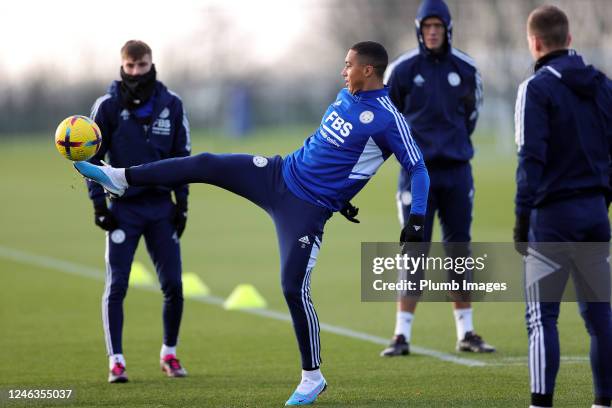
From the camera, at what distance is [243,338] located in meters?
10.9

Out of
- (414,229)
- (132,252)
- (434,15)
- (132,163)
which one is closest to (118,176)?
(132,163)

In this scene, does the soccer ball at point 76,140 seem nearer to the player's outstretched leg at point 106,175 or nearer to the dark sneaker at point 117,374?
the player's outstretched leg at point 106,175

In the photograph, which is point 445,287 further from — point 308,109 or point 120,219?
point 308,109

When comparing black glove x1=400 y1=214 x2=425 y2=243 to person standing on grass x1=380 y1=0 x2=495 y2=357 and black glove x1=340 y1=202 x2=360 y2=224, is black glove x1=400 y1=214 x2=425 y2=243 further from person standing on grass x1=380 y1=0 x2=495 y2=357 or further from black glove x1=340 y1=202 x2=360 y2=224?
person standing on grass x1=380 y1=0 x2=495 y2=357

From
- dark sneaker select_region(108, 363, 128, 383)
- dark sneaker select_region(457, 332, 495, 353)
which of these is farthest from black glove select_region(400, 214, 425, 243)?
dark sneaker select_region(457, 332, 495, 353)

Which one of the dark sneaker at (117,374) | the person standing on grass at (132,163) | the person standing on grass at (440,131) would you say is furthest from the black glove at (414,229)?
the dark sneaker at (117,374)

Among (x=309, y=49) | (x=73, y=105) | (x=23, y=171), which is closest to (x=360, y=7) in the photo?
(x=309, y=49)

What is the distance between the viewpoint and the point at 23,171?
1773 inches

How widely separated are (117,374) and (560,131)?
3.81m

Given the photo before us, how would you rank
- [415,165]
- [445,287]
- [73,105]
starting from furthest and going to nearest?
[73,105]
[445,287]
[415,165]

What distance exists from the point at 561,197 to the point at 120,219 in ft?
11.7

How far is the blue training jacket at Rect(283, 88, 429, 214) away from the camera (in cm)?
761

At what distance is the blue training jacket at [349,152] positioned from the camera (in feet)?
25.0
